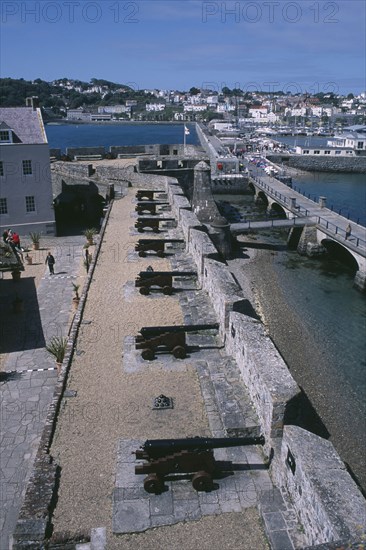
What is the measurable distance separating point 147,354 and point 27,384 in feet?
13.5

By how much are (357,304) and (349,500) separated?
72.0ft

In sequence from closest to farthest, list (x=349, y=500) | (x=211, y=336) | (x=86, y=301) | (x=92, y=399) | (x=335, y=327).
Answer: (x=349, y=500), (x=92, y=399), (x=211, y=336), (x=86, y=301), (x=335, y=327)

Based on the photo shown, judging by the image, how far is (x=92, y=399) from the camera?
1064 cm

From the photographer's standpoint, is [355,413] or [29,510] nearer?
[29,510]

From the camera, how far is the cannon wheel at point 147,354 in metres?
12.3

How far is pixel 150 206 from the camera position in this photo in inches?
1093

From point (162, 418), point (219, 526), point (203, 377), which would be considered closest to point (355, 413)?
point (203, 377)

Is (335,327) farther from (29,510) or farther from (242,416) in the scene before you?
(29,510)

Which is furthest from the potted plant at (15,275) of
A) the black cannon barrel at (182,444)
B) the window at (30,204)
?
the black cannon barrel at (182,444)

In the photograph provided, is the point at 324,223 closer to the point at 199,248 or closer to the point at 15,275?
the point at 199,248

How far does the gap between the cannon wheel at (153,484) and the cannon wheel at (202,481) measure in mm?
557

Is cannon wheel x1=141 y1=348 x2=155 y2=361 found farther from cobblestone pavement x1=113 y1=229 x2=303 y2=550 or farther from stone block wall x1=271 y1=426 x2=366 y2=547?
stone block wall x1=271 y1=426 x2=366 y2=547

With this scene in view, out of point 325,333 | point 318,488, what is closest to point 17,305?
point 325,333

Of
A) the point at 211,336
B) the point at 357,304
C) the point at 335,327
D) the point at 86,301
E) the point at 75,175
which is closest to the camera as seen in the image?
the point at 211,336
